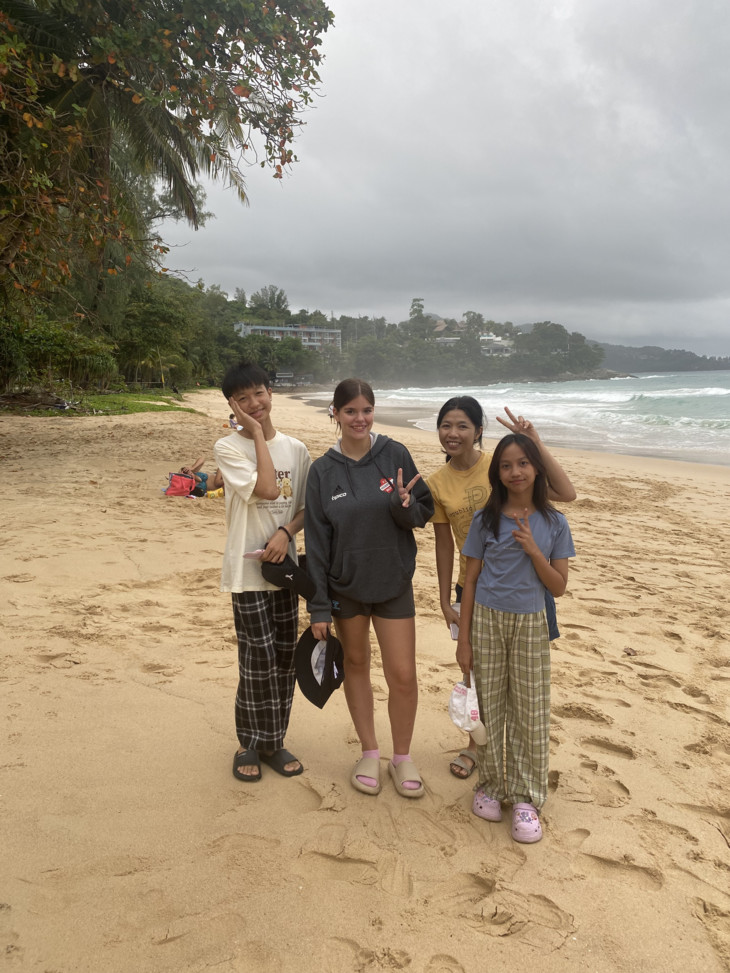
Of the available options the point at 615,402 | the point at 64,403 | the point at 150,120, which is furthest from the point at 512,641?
the point at 615,402

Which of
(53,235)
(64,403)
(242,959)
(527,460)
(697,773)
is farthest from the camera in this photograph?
(64,403)

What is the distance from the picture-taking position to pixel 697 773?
2.80 metres

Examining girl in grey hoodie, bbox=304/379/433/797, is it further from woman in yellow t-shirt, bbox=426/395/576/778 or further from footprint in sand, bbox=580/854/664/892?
footprint in sand, bbox=580/854/664/892

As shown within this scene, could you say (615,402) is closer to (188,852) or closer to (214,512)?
(214,512)

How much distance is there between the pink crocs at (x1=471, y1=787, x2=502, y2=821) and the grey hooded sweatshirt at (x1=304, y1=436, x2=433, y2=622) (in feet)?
2.93

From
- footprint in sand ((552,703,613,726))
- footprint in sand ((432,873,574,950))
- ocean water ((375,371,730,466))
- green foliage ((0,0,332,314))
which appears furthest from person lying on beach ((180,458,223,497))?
footprint in sand ((432,873,574,950))

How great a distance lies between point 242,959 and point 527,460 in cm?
185

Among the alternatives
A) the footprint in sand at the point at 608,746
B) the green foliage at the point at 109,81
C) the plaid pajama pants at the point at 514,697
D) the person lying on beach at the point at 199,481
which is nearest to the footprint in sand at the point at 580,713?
the footprint in sand at the point at 608,746

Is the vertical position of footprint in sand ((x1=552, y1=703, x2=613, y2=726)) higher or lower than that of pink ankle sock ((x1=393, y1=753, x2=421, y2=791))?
lower

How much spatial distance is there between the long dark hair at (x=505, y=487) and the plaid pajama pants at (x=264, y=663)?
0.88m

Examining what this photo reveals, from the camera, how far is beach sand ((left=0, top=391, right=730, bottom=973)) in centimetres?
190

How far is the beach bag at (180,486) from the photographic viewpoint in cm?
768

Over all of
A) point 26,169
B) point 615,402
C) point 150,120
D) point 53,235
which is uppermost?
point 150,120

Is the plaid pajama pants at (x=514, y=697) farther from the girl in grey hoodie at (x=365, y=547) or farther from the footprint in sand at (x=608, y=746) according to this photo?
the footprint in sand at (x=608, y=746)
